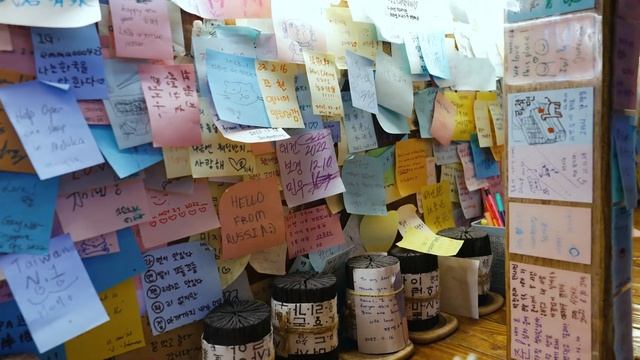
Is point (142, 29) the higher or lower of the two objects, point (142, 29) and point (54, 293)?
the higher

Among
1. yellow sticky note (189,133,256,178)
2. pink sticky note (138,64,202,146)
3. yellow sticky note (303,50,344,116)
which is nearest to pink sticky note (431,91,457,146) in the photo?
yellow sticky note (303,50,344,116)

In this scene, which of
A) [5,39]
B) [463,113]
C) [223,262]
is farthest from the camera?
[463,113]

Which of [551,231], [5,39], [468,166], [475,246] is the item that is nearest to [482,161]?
[468,166]

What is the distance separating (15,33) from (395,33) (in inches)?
28.3

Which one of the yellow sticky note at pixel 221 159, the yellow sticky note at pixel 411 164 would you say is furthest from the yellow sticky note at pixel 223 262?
the yellow sticky note at pixel 411 164

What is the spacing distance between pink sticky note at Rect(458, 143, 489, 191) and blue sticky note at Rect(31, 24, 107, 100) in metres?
0.92

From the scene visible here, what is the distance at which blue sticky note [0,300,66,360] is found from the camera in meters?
0.68

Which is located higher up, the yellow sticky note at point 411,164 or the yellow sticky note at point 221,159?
the yellow sticky note at point 221,159

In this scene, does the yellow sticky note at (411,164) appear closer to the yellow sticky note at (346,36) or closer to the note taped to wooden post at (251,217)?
the yellow sticky note at (346,36)

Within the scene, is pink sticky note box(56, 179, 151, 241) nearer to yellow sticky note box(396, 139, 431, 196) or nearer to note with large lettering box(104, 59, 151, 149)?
note with large lettering box(104, 59, 151, 149)

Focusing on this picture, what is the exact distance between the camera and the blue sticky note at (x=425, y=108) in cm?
119

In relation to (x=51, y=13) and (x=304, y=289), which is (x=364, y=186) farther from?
(x=51, y=13)

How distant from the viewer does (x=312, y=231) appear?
988 millimetres

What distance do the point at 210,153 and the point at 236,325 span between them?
270 mm
